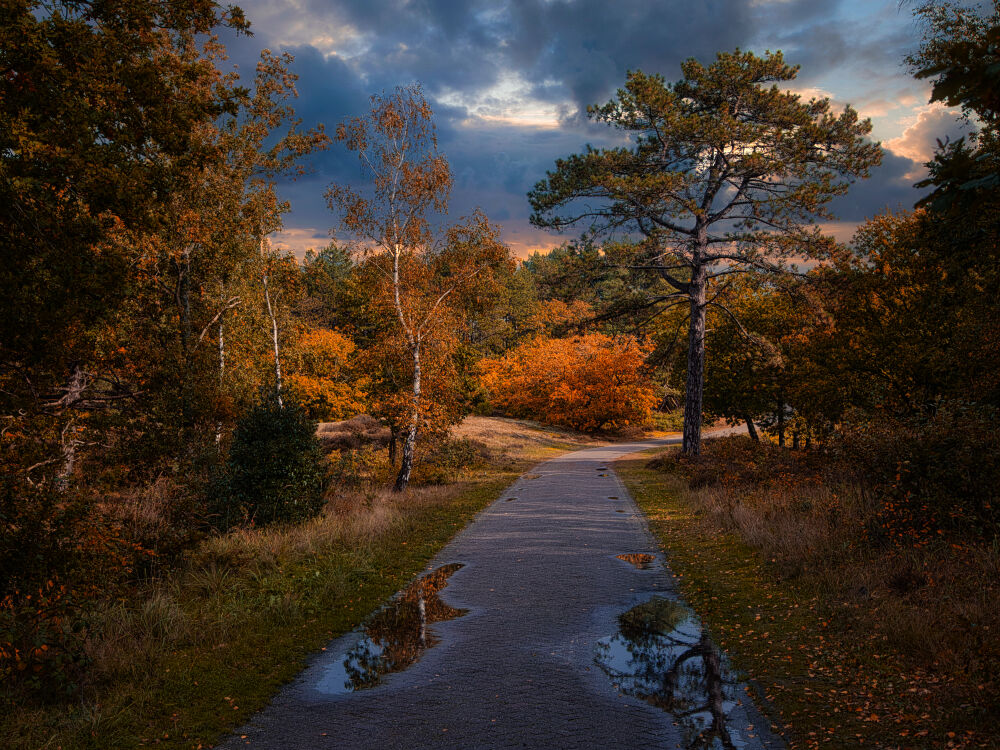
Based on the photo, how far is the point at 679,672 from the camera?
5805 millimetres

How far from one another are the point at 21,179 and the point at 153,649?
4797 mm

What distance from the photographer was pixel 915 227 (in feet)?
47.0

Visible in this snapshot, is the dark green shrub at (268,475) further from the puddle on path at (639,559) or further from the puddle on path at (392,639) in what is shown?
the puddle on path at (639,559)

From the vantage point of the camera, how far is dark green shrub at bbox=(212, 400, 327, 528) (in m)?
11.7

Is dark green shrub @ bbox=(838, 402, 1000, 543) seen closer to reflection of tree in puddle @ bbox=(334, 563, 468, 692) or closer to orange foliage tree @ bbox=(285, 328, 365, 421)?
reflection of tree in puddle @ bbox=(334, 563, 468, 692)

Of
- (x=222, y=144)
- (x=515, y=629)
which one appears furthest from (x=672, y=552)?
(x=222, y=144)

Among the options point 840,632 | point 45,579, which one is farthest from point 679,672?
point 45,579

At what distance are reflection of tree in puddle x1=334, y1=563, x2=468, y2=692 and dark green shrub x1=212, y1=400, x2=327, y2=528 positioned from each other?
4090 mm

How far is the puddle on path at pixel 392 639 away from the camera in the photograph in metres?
5.77

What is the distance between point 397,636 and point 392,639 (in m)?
0.09

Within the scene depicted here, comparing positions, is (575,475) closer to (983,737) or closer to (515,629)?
(515,629)

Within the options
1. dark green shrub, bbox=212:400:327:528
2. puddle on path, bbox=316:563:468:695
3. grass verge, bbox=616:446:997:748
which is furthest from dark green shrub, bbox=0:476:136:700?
grass verge, bbox=616:446:997:748

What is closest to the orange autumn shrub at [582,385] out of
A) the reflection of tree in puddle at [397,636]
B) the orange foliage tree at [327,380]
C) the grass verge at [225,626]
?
the orange foliage tree at [327,380]

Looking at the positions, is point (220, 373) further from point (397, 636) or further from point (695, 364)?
point (695, 364)
